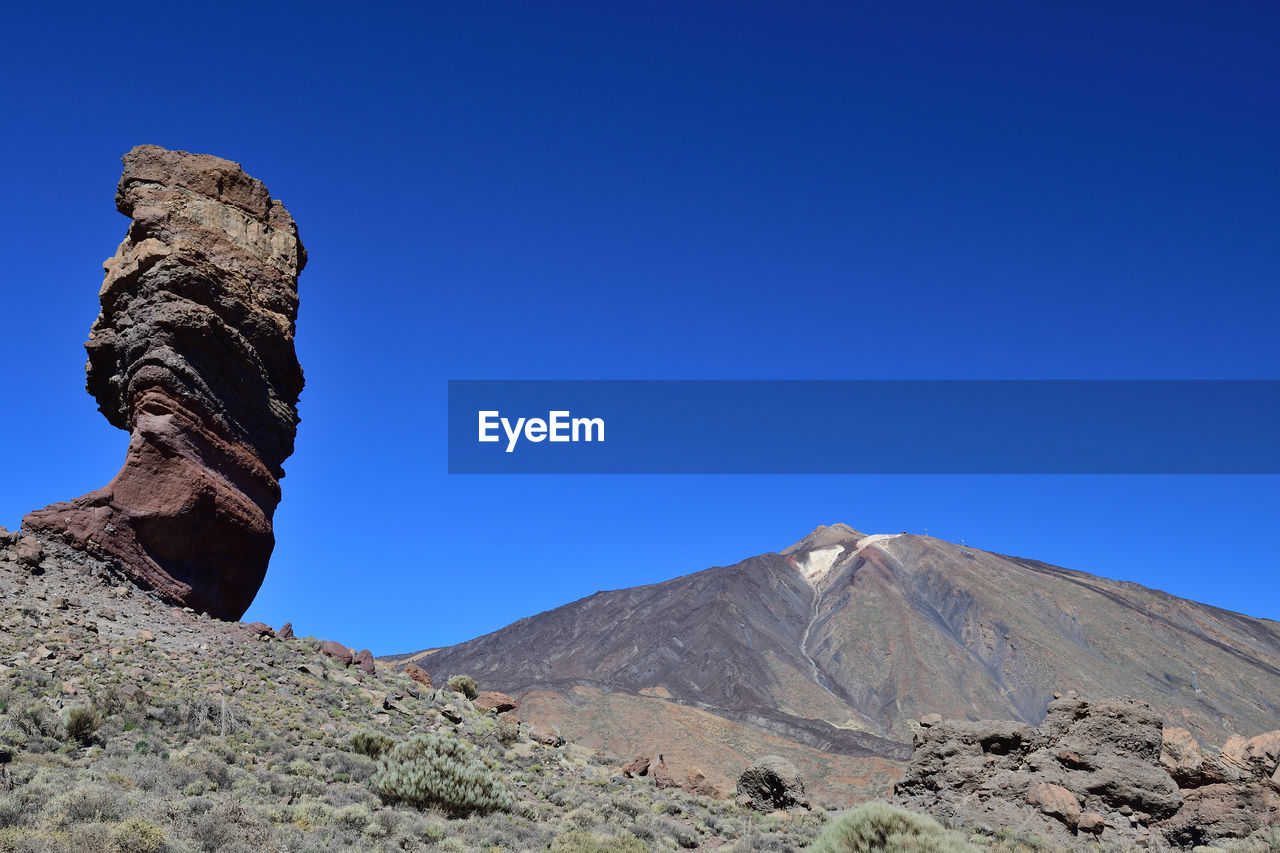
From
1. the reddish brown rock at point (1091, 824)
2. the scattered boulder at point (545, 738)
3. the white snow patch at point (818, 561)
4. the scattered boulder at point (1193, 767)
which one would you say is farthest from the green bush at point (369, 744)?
the white snow patch at point (818, 561)

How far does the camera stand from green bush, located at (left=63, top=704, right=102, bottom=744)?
33.6 feet

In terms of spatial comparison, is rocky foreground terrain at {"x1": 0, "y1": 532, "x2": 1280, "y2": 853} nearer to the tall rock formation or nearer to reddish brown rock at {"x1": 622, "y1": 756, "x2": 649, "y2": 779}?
reddish brown rock at {"x1": 622, "y1": 756, "x2": 649, "y2": 779}

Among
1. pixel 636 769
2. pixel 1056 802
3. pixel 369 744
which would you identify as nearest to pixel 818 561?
pixel 636 769

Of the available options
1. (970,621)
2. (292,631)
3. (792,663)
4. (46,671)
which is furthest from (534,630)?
(46,671)

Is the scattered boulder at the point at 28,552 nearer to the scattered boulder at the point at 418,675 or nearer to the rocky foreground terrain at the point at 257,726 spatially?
the rocky foreground terrain at the point at 257,726

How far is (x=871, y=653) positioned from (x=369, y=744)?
82.2m

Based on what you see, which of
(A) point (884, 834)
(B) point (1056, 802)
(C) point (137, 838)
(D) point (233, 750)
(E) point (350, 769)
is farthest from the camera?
(B) point (1056, 802)

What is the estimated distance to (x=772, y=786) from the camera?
1546 cm

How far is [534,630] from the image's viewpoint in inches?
4203

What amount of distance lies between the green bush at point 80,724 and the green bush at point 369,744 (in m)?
3.78

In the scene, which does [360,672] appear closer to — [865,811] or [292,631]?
[292,631]

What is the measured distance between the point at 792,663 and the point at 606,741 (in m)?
37.4

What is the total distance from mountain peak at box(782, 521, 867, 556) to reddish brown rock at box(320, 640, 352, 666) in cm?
11878

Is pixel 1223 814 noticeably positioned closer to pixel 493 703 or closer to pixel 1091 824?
pixel 1091 824
